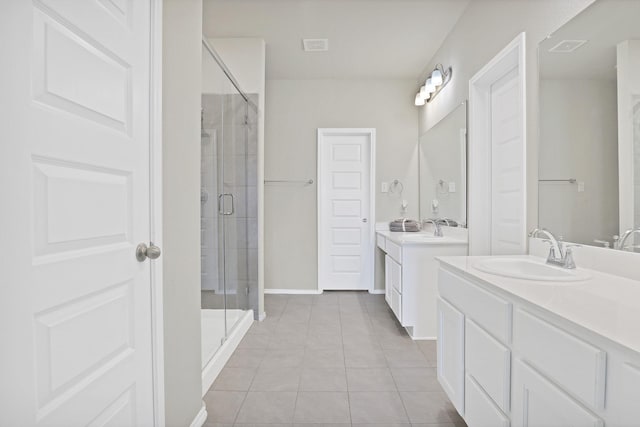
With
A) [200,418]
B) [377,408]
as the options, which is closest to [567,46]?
[377,408]

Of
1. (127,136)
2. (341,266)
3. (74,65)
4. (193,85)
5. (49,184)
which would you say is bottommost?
(341,266)

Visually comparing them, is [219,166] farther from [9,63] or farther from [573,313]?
[573,313]

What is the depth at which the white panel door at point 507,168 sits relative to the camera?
1.97 meters

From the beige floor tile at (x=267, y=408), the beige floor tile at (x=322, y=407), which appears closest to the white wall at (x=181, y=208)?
the beige floor tile at (x=267, y=408)

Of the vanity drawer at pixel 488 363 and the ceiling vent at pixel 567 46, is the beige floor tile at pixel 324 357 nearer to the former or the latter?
the vanity drawer at pixel 488 363

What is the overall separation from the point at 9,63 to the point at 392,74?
3822mm

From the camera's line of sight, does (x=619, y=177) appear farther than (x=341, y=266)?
No

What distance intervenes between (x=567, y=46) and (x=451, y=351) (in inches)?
61.4

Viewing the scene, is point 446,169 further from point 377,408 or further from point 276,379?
point 276,379

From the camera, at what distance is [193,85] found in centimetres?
152

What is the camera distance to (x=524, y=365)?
3.37 ft

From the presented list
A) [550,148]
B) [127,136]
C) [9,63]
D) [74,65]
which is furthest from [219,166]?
[550,148]

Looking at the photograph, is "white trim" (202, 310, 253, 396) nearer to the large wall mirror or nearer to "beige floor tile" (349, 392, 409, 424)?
"beige floor tile" (349, 392, 409, 424)

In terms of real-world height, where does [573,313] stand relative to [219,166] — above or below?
below
